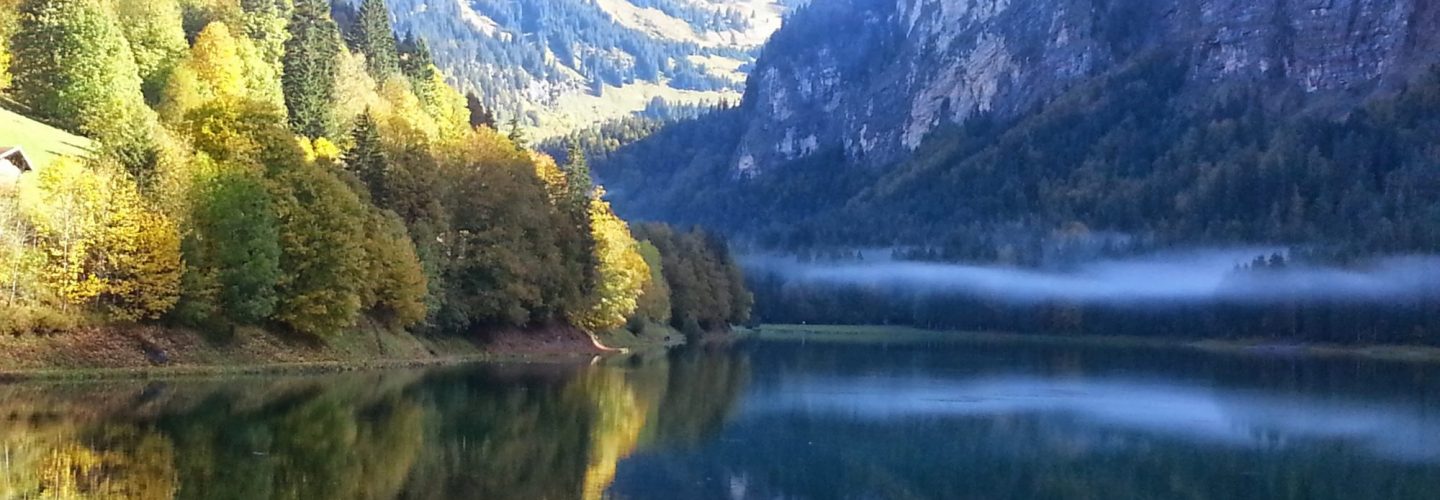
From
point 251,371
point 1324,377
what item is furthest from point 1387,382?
point 251,371

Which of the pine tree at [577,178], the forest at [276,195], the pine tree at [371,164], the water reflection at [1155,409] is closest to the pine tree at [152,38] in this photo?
the forest at [276,195]

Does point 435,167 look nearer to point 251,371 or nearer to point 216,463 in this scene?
point 251,371

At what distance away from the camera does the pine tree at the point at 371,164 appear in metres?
88.0

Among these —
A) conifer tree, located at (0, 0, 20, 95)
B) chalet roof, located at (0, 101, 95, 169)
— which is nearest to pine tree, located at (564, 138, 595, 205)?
chalet roof, located at (0, 101, 95, 169)

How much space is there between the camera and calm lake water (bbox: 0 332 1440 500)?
3272 centimetres

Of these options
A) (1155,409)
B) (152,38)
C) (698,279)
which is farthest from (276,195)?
(698,279)

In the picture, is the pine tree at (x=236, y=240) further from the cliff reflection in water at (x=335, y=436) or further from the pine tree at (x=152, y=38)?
the pine tree at (x=152, y=38)

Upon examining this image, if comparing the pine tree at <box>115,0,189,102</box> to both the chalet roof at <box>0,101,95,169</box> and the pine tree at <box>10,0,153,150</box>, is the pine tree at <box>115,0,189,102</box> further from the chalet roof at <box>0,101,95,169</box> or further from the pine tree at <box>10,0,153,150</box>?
the chalet roof at <box>0,101,95,169</box>

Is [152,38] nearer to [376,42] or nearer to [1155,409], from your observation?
[376,42]

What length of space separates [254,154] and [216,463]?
40806mm

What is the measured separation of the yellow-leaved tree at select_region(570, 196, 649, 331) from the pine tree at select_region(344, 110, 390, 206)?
2137 centimetres

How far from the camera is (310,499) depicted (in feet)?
94.3

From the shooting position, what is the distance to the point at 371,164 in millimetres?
88375

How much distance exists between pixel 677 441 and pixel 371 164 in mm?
49978
